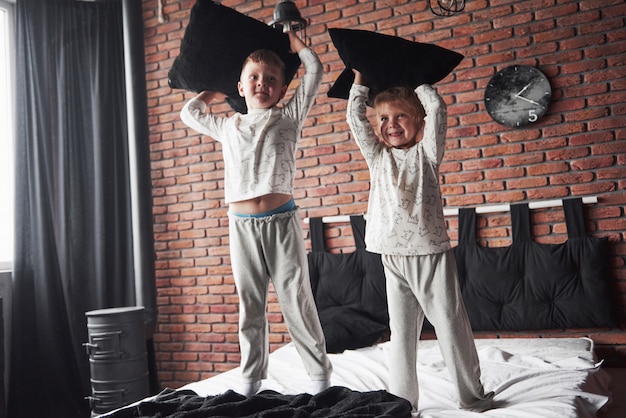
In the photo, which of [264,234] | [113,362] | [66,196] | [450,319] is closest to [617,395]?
[450,319]

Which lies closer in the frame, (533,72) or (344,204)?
(533,72)

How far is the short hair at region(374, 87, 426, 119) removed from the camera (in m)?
2.31

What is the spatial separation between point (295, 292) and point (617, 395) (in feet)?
5.24

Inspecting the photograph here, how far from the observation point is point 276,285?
2365 mm

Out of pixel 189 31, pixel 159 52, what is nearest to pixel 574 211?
pixel 189 31

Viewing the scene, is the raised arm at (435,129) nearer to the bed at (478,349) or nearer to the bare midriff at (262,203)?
the bare midriff at (262,203)

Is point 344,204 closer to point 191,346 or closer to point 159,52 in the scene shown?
point 191,346

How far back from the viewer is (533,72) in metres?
3.46

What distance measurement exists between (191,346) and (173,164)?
134cm

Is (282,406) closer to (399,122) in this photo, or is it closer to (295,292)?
(295,292)

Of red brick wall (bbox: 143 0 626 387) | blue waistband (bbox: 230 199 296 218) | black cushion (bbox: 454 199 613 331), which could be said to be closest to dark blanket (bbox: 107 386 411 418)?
blue waistband (bbox: 230 199 296 218)

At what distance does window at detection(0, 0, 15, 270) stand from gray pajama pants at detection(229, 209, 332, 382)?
2.38 meters

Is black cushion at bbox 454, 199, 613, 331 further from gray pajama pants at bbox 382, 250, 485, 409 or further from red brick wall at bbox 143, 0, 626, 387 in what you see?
gray pajama pants at bbox 382, 250, 485, 409

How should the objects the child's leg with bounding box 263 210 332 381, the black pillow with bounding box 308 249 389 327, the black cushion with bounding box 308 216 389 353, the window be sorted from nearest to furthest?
the child's leg with bounding box 263 210 332 381 < the black cushion with bounding box 308 216 389 353 < the black pillow with bounding box 308 249 389 327 < the window
